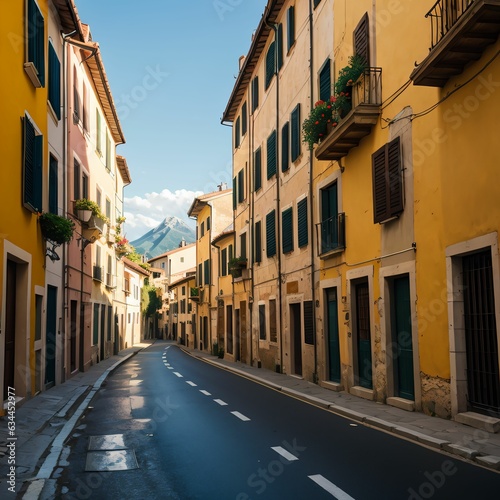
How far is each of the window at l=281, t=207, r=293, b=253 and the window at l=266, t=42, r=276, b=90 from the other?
611 cm

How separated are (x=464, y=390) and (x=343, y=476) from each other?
4.21 meters

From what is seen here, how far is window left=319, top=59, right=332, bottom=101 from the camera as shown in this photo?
54.7 ft

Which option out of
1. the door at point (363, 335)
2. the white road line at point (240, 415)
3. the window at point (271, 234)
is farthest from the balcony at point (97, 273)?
the white road line at point (240, 415)

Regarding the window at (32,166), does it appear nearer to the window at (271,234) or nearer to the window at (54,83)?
Answer: the window at (54,83)

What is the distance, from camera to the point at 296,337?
2064 cm

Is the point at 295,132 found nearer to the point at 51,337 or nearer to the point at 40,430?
the point at 51,337

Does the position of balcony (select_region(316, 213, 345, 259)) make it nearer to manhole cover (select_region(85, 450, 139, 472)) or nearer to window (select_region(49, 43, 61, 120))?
window (select_region(49, 43, 61, 120))

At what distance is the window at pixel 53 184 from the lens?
50.9ft

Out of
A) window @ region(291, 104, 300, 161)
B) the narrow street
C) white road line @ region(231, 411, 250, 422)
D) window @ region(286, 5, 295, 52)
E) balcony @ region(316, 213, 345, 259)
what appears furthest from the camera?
window @ region(286, 5, 295, 52)

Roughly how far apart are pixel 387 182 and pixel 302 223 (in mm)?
6668

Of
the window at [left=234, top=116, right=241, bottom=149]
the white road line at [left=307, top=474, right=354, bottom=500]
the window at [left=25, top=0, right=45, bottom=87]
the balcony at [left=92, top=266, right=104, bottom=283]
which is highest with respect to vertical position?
the window at [left=234, top=116, right=241, bottom=149]

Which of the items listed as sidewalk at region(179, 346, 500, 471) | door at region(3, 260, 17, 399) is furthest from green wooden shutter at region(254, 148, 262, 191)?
door at region(3, 260, 17, 399)

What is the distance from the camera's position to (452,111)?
10.1 metres

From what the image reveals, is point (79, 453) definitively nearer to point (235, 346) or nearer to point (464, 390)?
point (464, 390)
